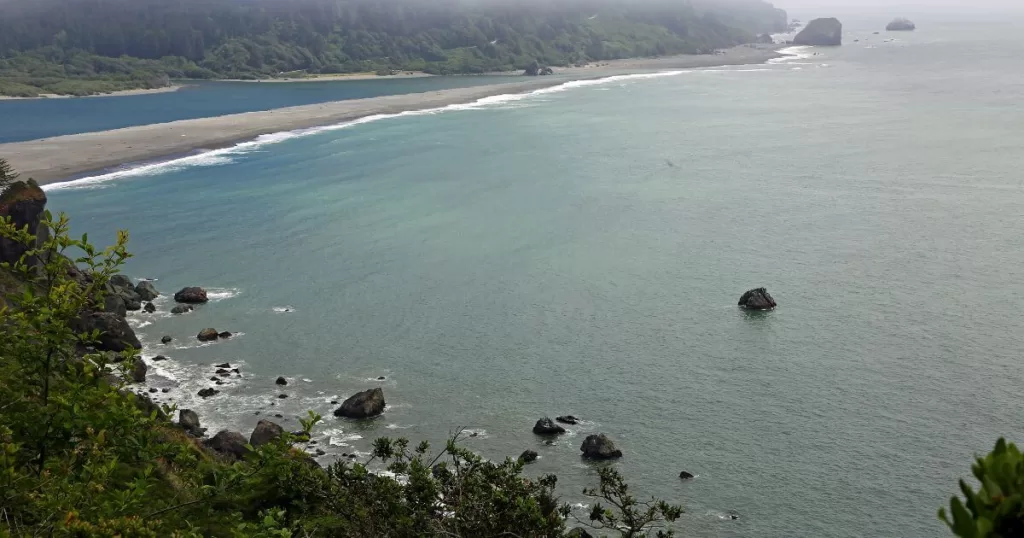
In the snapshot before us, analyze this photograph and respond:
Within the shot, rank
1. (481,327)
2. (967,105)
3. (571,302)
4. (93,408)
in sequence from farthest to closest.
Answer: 1. (967,105)
2. (571,302)
3. (481,327)
4. (93,408)

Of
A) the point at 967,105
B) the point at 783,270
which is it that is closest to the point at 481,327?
the point at 783,270

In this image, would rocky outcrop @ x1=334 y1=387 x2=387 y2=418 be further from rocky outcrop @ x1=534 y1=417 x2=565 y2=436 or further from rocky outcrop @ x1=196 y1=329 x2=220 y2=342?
rocky outcrop @ x1=196 y1=329 x2=220 y2=342

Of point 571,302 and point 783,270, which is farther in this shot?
point 783,270

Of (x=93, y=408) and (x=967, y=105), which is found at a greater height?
(x=93, y=408)

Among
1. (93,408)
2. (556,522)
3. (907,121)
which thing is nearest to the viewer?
(93,408)

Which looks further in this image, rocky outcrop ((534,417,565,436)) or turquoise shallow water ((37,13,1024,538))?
rocky outcrop ((534,417,565,436))

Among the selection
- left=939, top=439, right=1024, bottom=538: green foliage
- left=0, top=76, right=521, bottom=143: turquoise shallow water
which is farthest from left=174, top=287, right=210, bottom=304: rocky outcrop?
left=0, top=76, right=521, bottom=143: turquoise shallow water

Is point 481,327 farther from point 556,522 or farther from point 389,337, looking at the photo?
point 556,522
